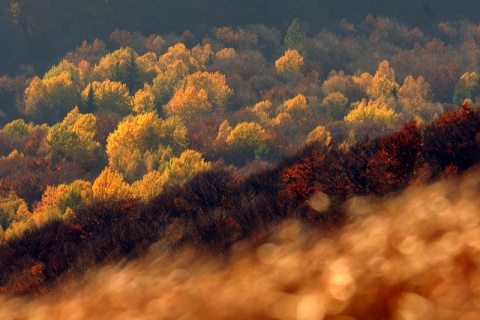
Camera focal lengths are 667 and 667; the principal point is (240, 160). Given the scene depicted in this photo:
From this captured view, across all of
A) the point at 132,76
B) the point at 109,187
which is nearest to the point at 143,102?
the point at 132,76

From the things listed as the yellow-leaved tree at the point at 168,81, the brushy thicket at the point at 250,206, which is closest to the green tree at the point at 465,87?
the yellow-leaved tree at the point at 168,81

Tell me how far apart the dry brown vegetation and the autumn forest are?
2.05 ft

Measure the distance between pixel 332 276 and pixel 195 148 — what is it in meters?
123

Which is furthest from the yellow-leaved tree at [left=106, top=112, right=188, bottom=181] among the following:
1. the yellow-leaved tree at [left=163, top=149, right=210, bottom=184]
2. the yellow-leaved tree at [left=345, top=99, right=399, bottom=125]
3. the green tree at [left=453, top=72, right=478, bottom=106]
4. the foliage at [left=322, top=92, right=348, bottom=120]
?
the green tree at [left=453, top=72, right=478, bottom=106]

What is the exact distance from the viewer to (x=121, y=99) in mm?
165375

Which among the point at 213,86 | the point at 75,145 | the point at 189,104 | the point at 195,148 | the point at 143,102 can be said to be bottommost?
the point at 213,86

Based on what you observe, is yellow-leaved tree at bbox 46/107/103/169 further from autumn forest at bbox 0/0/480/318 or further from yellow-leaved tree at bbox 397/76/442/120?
yellow-leaved tree at bbox 397/76/442/120

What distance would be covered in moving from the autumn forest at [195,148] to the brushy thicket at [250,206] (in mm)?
83

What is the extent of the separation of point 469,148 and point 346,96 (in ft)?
516

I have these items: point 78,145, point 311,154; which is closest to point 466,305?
point 311,154

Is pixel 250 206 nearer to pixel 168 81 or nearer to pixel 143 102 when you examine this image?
pixel 143 102

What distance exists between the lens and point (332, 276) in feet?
37.6

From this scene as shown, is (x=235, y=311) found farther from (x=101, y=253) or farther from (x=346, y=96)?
(x=346, y=96)

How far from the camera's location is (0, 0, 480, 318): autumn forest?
71.4ft
